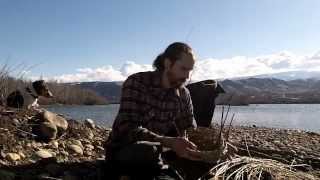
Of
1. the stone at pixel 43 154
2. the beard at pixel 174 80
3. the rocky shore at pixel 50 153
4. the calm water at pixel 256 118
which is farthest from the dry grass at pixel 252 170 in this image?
the calm water at pixel 256 118

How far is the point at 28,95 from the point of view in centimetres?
891

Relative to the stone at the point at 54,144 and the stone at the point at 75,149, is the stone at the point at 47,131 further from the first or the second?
the stone at the point at 75,149

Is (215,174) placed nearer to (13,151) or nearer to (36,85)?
(13,151)

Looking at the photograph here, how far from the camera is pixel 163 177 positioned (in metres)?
3.48

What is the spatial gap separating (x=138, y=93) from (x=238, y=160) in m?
0.96

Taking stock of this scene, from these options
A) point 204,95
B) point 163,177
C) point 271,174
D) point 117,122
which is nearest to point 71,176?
point 117,122

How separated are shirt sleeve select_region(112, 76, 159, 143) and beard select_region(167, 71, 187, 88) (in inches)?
9.4

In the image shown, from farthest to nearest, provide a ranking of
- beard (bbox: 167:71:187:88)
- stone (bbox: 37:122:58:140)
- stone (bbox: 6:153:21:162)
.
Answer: stone (bbox: 37:122:58:140) < stone (bbox: 6:153:21:162) < beard (bbox: 167:71:187:88)

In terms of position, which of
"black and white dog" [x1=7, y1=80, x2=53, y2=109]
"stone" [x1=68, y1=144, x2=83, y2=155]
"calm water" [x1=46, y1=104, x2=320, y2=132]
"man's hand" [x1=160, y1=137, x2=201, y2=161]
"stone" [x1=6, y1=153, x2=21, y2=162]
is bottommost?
"calm water" [x1=46, y1=104, x2=320, y2=132]

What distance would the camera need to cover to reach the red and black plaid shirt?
12.0 ft

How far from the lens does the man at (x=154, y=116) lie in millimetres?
3441

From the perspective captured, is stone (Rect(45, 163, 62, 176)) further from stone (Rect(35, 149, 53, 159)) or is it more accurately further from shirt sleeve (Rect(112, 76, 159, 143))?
shirt sleeve (Rect(112, 76, 159, 143))

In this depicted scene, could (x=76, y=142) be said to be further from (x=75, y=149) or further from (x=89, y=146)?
(x=75, y=149)

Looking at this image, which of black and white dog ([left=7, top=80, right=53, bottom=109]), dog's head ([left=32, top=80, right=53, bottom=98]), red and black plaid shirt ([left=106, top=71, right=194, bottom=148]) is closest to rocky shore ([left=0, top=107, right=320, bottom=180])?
red and black plaid shirt ([left=106, top=71, right=194, bottom=148])
